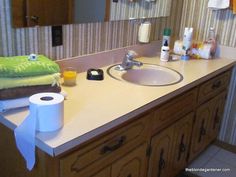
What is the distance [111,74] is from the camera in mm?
1562

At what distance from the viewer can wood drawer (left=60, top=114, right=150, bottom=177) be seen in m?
0.98

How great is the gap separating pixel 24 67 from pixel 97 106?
1.09ft

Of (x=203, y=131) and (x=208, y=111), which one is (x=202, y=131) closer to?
(x=203, y=131)

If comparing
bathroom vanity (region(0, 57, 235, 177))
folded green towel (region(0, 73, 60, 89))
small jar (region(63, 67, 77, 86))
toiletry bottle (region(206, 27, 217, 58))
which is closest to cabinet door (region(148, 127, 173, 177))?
bathroom vanity (region(0, 57, 235, 177))

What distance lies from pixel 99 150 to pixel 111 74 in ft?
1.92

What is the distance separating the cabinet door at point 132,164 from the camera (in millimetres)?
1217

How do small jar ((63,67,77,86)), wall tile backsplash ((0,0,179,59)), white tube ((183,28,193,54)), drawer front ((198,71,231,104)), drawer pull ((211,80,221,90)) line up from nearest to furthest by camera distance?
wall tile backsplash ((0,0,179,59)) < small jar ((63,67,77,86)) < drawer front ((198,71,231,104)) < drawer pull ((211,80,221,90)) < white tube ((183,28,193,54))

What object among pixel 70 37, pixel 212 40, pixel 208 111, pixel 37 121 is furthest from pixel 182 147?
pixel 37 121

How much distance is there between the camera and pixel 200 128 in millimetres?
1907

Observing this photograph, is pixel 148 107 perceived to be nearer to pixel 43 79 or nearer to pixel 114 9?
pixel 43 79

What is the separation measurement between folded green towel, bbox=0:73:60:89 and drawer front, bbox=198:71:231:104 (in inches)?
38.2

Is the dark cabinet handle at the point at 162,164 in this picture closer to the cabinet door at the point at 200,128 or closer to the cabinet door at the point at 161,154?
the cabinet door at the point at 161,154

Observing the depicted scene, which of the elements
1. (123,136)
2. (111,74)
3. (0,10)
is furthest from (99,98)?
(0,10)

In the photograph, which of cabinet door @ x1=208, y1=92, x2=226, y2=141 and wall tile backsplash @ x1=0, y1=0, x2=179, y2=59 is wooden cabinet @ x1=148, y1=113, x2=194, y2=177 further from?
wall tile backsplash @ x1=0, y1=0, x2=179, y2=59
